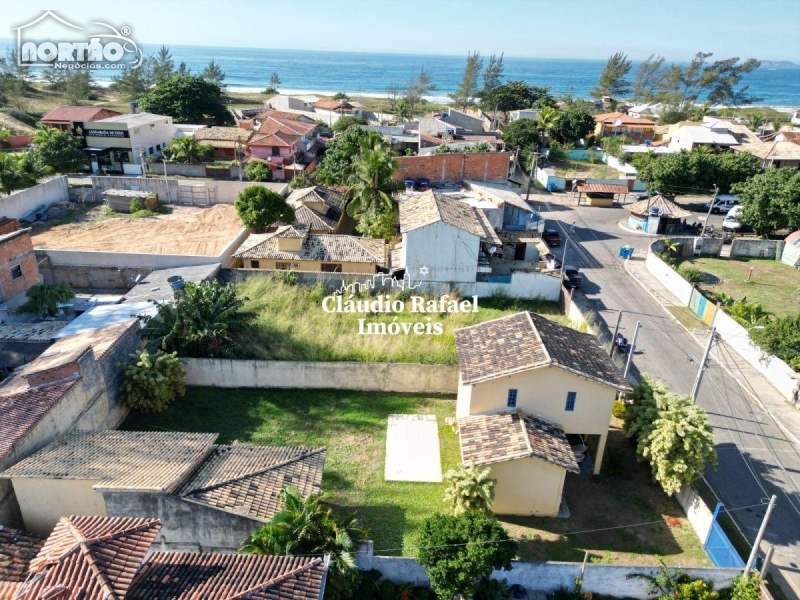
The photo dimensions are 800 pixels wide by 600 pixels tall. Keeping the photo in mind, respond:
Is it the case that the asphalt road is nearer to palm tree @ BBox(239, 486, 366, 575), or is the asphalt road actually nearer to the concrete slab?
the concrete slab

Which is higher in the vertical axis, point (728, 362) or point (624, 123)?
point (624, 123)

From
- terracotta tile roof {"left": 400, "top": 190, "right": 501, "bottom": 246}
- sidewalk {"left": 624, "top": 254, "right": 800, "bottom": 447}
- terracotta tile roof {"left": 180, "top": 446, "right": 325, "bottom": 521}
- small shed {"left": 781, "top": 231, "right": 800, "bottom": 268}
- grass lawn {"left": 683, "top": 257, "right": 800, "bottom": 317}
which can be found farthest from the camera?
small shed {"left": 781, "top": 231, "right": 800, "bottom": 268}

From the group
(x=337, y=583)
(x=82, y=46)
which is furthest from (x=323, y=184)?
→ (x=82, y=46)

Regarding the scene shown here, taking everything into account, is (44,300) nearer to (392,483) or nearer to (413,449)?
(413,449)

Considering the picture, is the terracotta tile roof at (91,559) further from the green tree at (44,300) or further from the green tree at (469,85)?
the green tree at (469,85)

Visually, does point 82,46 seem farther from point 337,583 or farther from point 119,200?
point 337,583

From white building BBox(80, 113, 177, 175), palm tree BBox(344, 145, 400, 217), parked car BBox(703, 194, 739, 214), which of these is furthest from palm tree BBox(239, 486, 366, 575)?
white building BBox(80, 113, 177, 175)
